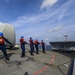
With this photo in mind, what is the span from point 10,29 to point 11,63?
853 cm

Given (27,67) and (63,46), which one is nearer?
(27,67)

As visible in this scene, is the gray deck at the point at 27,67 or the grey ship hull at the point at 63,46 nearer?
the gray deck at the point at 27,67

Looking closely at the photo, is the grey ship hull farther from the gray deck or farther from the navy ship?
the gray deck

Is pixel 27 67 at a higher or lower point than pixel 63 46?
lower

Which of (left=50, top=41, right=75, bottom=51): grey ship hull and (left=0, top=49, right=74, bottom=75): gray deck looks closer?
(left=0, top=49, right=74, bottom=75): gray deck

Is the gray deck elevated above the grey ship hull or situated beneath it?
situated beneath

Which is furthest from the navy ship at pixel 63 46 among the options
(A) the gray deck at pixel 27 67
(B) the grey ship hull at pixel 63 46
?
(A) the gray deck at pixel 27 67

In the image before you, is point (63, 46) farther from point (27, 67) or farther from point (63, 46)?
point (27, 67)

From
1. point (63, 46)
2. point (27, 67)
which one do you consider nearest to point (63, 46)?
point (63, 46)

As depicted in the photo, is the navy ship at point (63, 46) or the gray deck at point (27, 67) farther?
the navy ship at point (63, 46)

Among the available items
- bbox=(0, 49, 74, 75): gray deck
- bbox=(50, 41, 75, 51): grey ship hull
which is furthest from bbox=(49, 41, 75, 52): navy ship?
bbox=(0, 49, 74, 75): gray deck

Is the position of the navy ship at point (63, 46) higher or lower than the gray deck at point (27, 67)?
higher

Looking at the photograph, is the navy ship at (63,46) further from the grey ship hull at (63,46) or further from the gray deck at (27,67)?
the gray deck at (27,67)

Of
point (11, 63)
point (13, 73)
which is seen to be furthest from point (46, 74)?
point (11, 63)
